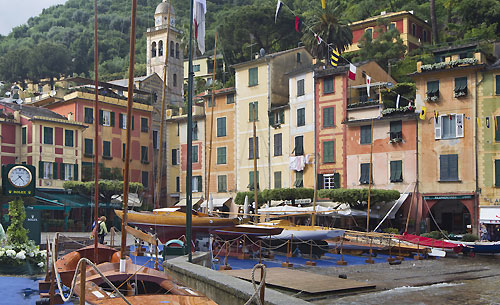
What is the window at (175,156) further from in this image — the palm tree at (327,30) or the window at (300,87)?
the window at (300,87)

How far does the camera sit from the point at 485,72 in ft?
129

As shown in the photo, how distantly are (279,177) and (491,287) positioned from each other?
30.7m

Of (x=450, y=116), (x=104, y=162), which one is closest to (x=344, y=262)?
(x=450, y=116)

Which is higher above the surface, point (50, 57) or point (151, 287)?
point (50, 57)

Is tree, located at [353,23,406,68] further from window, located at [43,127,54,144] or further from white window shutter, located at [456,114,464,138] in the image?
window, located at [43,127,54,144]

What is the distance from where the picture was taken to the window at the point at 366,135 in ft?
144

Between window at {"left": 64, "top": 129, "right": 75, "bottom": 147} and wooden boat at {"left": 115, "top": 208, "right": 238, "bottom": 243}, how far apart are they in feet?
87.6

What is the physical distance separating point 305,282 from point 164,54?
227 ft

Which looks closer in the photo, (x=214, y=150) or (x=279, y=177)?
(x=279, y=177)

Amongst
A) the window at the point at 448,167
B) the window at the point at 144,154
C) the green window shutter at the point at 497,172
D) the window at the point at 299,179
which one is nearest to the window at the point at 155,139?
the window at the point at 144,154

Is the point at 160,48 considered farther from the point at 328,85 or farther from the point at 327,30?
the point at 328,85

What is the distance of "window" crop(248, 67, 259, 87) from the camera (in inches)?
2060

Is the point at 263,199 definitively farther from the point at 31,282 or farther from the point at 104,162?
the point at 31,282

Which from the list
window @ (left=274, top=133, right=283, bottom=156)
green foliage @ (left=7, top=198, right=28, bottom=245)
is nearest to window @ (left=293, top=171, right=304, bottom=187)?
window @ (left=274, top=133, right=283, bottom=156)
